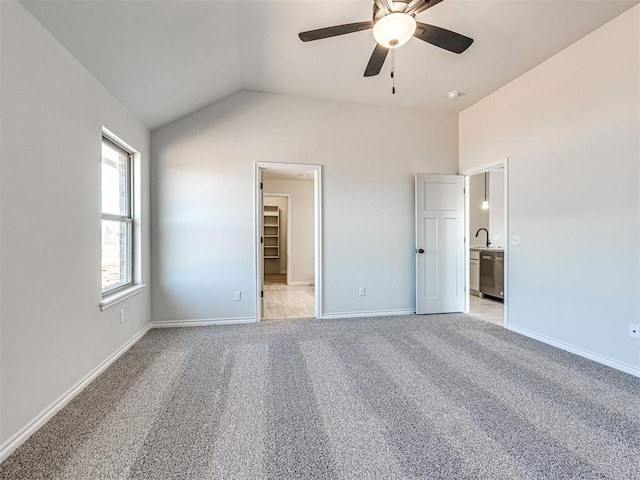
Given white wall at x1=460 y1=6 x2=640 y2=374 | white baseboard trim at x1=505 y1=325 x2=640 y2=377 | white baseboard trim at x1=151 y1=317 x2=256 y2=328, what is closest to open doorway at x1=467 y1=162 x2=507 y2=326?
white baseboard trim at x1=505 y1=325 x2=640 y2=377

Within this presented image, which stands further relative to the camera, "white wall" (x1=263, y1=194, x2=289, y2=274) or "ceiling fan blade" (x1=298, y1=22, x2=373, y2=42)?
"white wall" (x1=263, y1=194, x2=289, y2=274)

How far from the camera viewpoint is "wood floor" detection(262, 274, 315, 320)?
4.28 meters

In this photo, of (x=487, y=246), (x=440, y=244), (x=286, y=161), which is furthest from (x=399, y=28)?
(x=487, y=246)

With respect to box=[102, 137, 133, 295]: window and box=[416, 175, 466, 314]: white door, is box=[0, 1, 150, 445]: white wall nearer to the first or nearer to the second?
box=[102, 137, 133, 295]: window

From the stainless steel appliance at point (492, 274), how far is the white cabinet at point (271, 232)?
5091 millimetres

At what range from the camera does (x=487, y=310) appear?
14.6 feet

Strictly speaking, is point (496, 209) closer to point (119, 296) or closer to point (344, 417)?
point (344, 417)

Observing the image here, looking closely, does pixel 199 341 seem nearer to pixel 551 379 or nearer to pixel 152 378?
pixel 152 378

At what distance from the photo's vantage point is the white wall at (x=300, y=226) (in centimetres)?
696

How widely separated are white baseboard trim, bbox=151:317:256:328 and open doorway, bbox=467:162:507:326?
3182 mm

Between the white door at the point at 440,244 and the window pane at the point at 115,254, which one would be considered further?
the white door at the point at 440,244

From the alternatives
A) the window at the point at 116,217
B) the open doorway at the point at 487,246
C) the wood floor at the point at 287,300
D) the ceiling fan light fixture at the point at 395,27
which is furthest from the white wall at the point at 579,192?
the window at the point at 116,217

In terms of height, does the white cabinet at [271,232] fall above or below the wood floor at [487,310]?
above

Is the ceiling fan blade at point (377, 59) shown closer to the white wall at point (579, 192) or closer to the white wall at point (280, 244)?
the white wall at point (579, 192)
